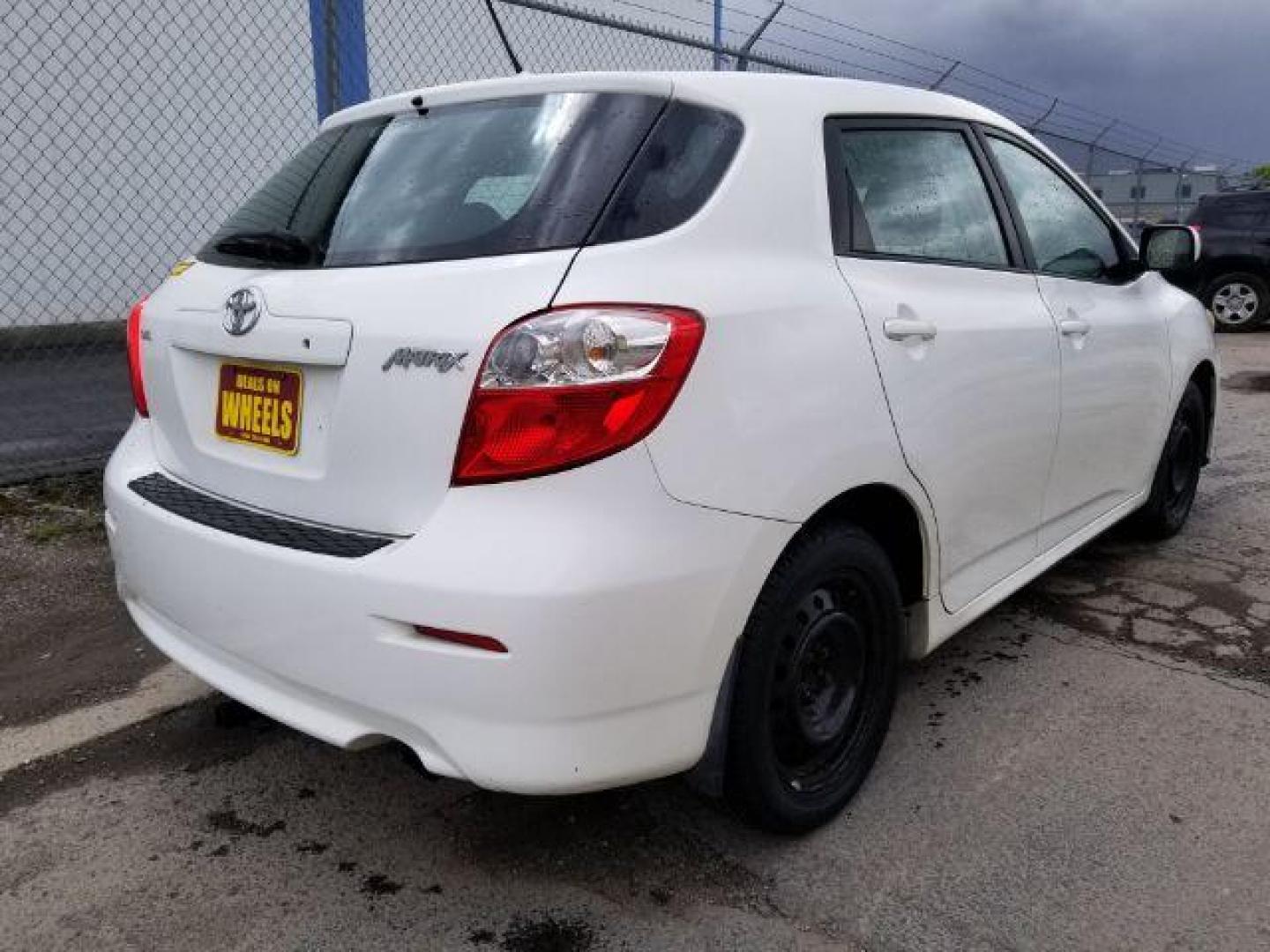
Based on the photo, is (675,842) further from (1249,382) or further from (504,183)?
(1249,382)

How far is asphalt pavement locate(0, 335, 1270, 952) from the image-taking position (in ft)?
6.87

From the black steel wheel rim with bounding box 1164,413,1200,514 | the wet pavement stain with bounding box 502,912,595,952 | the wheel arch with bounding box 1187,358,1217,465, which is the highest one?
the wheel arch with bounding box 1187,358,1217,465

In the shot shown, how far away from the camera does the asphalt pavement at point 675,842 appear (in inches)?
82.4

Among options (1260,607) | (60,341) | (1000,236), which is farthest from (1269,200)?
(60,341)

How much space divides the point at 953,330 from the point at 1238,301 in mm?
11575

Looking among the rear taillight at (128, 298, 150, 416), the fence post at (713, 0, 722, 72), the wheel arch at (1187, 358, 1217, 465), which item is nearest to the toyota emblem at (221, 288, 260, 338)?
the rear taillight at (128, 298, 150, 416)

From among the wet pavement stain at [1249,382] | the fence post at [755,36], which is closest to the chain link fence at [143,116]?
the fence post at [755,36]

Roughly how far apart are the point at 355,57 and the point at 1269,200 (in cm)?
1081

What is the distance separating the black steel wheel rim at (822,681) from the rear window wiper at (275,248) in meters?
1.27

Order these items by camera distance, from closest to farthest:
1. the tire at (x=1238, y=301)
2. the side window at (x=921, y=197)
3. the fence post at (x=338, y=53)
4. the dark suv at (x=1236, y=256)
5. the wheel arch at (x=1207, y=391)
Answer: the side window at (x=921, y=197) → the wheel arch at (x=1207, y=391) → the fence post at (x=338, y=53) → the dark suv at (x=1236, y=256) → the tire at (x=1238, y=301)

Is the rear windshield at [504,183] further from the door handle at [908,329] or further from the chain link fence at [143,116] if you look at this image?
the chain link fence at [143,116]

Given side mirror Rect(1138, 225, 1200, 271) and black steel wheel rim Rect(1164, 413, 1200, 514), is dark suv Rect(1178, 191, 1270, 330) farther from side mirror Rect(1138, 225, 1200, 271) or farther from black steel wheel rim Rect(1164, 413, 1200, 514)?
side mirror Rect(1138, 225, 1200, 271)

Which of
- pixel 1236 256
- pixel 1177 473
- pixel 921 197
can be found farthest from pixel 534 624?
pixel 1236 256

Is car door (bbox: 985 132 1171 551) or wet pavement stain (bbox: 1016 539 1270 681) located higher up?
car door (bbox: 985 132 1171 551)
